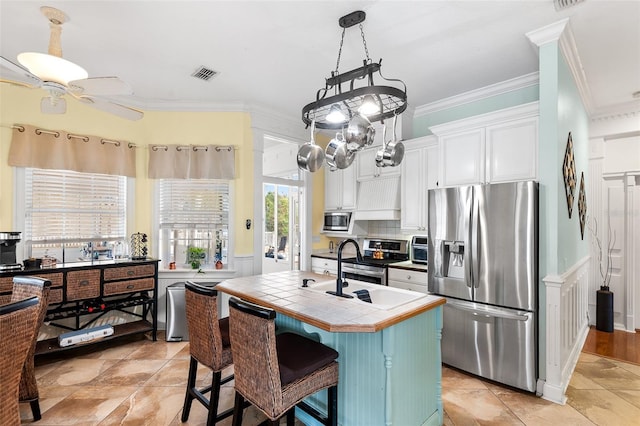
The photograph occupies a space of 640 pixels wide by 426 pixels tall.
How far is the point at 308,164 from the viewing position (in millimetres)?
2385

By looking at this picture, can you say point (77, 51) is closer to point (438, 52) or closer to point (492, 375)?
point (438, 52)

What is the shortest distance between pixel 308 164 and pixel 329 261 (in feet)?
8.58

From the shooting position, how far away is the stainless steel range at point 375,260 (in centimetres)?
400

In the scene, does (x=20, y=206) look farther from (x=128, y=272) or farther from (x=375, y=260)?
(x=375, y=260)

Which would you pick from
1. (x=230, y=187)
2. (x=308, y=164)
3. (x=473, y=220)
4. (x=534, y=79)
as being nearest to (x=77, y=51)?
(x=230, y=187)

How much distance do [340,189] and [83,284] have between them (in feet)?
11.1

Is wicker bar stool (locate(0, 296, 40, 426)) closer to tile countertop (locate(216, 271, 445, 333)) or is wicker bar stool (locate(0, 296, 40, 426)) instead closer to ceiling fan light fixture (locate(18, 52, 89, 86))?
tile countertop (locate(216, 271, 445, 333))

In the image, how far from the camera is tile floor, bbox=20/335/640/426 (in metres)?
2.39

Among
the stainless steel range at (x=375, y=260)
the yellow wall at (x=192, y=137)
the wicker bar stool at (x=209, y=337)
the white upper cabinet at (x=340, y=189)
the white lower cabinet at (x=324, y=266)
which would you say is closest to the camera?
the wicker bar stool at (x=209, y=337)

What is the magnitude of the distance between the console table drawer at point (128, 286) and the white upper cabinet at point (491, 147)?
3.54m

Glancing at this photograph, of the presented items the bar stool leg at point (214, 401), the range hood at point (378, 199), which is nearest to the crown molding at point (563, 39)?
the range hood at point (378, 199)

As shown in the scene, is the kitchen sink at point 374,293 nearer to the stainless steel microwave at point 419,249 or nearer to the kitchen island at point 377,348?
the kitchen island at point 377,348

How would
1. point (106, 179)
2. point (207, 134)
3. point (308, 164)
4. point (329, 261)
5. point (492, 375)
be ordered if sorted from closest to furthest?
point (308, 164) < point (492, 375) < point (106, 179) < point (207, 134) < point (329, 261)

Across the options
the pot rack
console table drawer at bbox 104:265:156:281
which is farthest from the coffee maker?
the pot rack
